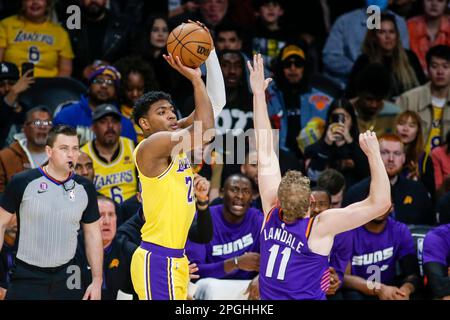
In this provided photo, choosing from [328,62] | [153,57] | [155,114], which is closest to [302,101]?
[328,62]

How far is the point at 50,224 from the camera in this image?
723 centimetres

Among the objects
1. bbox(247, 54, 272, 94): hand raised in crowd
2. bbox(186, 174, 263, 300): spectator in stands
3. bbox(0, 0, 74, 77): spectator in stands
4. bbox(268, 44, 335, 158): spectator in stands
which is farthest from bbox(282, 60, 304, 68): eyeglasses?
bbox(247, 54, 272, 94): hand raised in crowd

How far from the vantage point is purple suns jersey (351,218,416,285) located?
332 inches

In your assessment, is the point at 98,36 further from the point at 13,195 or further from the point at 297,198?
the point at 297,198

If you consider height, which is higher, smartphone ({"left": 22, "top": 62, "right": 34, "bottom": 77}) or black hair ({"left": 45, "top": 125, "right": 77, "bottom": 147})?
smartphone ({"left": 22, "top": 62, "right": 34, "bottom": 77})

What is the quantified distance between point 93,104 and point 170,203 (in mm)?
3397

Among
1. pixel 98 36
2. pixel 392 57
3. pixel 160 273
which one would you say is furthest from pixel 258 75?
pixel 392 57

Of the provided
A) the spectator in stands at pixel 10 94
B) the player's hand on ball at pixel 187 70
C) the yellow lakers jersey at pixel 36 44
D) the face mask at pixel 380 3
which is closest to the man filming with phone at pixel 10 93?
the spectator in stands at pixel 10 94

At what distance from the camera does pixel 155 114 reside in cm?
661

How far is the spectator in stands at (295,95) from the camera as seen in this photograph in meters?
10.2

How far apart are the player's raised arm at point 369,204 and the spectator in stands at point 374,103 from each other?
3797mm

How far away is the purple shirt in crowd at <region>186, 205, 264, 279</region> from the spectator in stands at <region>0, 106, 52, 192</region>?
175 centimetres

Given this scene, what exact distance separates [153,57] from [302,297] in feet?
15.3

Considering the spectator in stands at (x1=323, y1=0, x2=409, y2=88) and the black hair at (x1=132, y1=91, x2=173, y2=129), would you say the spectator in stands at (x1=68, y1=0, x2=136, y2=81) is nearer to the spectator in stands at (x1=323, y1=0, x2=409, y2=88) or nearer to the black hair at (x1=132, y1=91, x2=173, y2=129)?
the spectator in stands at (x1=323, y1=0, x2=409, y2=88)
